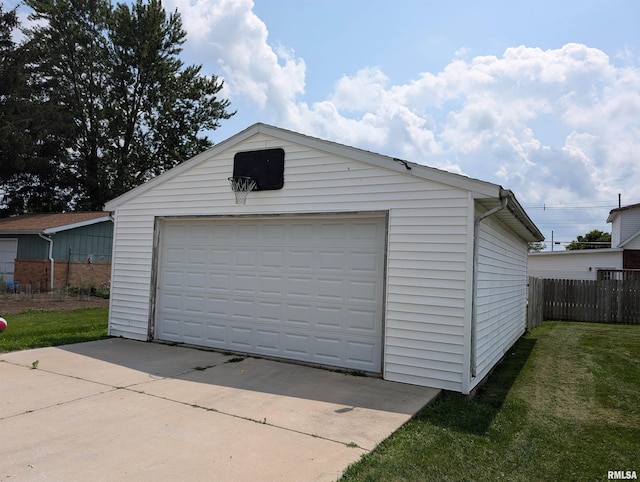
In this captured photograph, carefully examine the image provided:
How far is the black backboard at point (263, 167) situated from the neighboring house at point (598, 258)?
17.2m

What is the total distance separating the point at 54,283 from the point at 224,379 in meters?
14.7

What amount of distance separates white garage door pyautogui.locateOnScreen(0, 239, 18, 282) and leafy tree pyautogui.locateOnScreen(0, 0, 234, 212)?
780 centimetres

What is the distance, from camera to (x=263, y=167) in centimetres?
748

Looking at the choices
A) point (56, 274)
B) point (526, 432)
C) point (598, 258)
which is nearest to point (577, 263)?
point (598, 258)

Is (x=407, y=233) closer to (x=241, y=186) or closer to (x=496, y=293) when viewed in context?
(x=496, y=293)

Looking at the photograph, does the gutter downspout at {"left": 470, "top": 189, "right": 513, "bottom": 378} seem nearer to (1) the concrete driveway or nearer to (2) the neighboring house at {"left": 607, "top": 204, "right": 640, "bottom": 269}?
(1) the concrete driveway

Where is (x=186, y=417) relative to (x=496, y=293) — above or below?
below

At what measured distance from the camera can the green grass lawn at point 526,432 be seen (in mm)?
3725

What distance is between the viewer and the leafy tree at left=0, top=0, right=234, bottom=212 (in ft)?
87.9

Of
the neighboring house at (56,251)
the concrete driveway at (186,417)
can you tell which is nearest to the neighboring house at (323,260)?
the concrete driveway at (186,417)

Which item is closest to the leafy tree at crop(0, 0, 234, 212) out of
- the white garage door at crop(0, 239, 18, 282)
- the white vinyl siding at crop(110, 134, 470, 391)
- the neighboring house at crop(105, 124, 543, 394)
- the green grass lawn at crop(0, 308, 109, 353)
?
the white garage door at crop(0, 239, 18, 282)

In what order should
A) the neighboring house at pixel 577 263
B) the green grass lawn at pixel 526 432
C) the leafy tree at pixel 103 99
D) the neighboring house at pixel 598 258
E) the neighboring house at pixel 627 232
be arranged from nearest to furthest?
the green grass lawn at pixel 526 432 → the neighboring house at pixel 627 232 → the neighboring house at pixel 598 258 → the neighboring house at pixel 577 263 → the leafy tree at pixel 103 99

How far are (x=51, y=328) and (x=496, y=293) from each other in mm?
8854

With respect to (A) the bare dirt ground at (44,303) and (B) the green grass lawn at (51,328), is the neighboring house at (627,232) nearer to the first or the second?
(B) the green grass lawn at (51,328)
